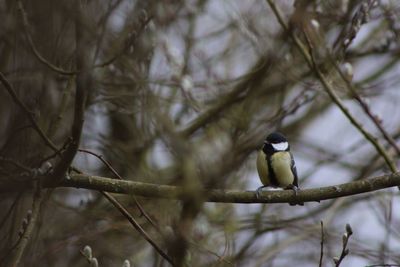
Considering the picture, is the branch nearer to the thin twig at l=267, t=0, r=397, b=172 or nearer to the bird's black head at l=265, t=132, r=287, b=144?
the thin twig at l=267, t=0, r=397, b=172

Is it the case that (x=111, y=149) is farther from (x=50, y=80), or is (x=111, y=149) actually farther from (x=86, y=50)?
(x=86, y=50)

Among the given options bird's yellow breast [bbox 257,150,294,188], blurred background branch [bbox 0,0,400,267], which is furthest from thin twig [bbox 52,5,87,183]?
bird's yellow breast [bbox 257,150,294,188]

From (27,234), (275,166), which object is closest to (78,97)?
(27,234)

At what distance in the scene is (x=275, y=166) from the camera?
4012mm

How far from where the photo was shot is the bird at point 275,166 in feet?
13.2

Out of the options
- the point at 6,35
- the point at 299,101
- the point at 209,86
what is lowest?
the point at 6,35

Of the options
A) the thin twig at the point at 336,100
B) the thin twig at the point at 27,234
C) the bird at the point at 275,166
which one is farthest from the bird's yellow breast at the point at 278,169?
the thin twig at the point at 27,234

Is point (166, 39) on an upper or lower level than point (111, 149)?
upper

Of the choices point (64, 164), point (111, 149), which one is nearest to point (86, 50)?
point (64, 164)

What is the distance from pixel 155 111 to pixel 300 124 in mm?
3825

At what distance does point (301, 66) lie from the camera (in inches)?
212

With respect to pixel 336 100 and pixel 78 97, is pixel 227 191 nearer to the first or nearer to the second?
pixel 78 97

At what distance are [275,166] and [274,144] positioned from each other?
0.16 meters

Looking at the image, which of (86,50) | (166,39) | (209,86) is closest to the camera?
(86,50)
